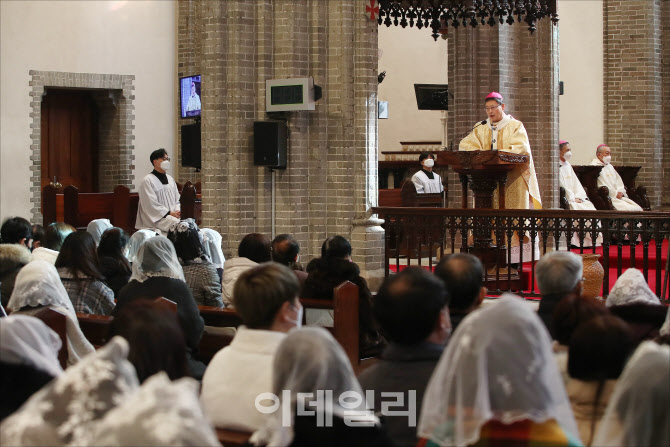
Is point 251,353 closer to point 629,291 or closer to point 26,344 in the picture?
point 26,344

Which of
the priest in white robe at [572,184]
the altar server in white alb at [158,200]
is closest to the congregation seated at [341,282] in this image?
the altar server in white alb at [158,200]

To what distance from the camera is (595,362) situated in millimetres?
3459

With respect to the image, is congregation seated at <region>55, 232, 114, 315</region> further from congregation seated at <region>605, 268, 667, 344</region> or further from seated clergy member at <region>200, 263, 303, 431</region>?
congregation seated at <region>605, 268, 667, 344</region>

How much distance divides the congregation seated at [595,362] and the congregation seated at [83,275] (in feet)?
13.3

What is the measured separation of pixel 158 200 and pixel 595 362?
32.6ft

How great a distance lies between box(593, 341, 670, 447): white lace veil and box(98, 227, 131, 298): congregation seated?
5.48m

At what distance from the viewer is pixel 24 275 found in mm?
5754

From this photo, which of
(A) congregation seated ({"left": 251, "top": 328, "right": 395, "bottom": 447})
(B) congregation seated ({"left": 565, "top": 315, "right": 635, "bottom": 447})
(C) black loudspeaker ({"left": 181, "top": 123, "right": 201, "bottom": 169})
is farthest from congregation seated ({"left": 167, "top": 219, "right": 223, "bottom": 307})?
(C) black loudspeaker ({"left": 181, "top": 123, "right": 201, "bottom": 169})

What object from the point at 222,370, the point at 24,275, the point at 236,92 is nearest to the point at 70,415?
the point at 222,370

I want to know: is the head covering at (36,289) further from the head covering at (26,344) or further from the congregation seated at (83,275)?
the head covering at (26,344)

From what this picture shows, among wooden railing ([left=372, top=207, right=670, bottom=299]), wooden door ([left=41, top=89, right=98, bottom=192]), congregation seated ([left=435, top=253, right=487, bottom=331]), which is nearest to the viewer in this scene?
congregation seated ([left=435, top=253, right=487, bottom=331])

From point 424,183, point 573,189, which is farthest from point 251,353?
point 573,189

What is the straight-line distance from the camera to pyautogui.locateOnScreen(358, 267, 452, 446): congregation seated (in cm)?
367

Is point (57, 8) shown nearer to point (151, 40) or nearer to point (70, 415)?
point (151, 40)
